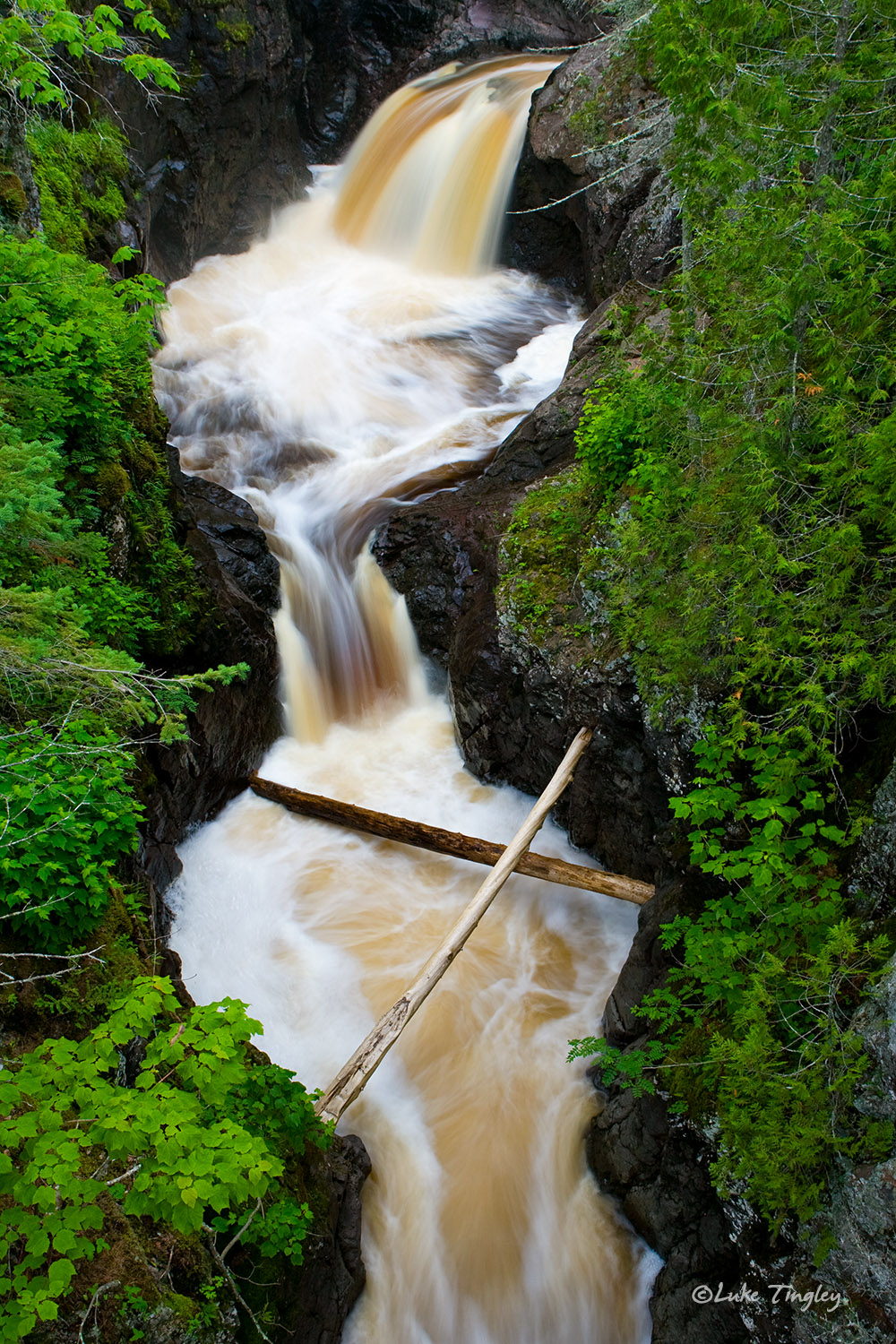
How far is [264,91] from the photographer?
1459cm

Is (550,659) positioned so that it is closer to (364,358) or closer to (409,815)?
(409,815)

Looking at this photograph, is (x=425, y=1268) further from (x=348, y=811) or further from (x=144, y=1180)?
(x=348, y=811)

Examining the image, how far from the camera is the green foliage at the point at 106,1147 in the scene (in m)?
2.28

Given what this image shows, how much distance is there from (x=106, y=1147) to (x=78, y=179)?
10.3 meters

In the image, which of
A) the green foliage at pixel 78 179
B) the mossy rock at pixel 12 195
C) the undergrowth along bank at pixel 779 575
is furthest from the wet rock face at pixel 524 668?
the green foliage at pixel 78 179

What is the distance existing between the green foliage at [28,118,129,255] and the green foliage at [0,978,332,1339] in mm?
7575

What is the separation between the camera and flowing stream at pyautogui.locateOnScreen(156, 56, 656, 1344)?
4598 millimetres

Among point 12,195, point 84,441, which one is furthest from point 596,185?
point 84,441

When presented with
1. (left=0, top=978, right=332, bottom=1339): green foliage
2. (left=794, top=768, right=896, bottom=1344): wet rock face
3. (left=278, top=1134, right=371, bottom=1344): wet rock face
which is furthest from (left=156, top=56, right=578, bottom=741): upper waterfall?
(left=794, top=768, right=896, bottom=1344): wet rock face

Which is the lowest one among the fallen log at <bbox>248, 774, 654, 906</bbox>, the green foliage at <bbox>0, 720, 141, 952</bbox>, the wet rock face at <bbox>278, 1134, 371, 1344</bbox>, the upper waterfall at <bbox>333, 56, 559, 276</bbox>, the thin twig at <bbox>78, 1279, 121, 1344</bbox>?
the wet rock face at <bbox>278, 1134, 371, 1344</bbox>

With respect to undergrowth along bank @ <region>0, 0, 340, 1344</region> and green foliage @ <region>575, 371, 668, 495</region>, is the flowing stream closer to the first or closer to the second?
undergrowth along bank @ <region>0, 0, 340, 1344</region>

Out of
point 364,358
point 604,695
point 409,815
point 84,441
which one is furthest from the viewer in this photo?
point 364,358

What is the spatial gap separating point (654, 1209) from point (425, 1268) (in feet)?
4.55

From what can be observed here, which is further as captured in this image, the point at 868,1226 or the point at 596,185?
the point at 596,185
